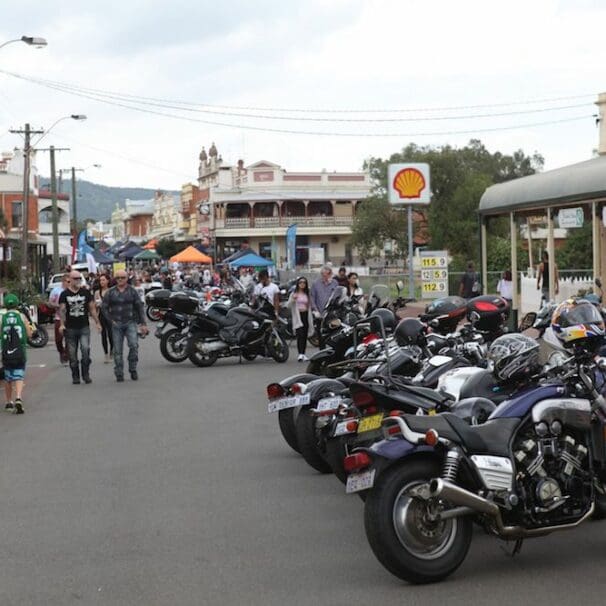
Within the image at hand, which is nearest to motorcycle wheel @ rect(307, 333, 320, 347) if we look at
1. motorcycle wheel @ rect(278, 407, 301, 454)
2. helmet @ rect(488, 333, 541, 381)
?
motorcycle wheel @ rect(278, 407, 301, 454)

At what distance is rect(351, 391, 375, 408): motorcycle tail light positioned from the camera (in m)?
6.96

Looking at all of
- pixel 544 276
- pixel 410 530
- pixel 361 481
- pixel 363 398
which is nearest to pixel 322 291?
pixel 544 276

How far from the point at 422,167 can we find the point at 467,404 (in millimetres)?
23639

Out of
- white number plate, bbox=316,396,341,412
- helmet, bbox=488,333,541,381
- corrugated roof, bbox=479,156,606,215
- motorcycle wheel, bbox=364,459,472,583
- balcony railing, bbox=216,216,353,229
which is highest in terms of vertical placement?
balcony railing, bbox=216,216,353,229

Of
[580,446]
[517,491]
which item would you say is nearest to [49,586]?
[517,491]

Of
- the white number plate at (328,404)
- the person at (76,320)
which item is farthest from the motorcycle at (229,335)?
the white number plate at (328,404)

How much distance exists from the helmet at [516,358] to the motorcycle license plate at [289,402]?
7.64 feet

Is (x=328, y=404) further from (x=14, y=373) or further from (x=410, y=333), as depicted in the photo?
(x=14, y=373)

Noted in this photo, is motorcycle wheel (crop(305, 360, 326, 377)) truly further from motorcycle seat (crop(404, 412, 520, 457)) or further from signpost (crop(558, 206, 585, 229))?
signpost (crop(558, 206, 585, 229))

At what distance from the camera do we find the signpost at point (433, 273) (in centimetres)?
2628

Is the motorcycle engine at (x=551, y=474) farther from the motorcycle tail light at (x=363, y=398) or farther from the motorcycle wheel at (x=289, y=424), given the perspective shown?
the motorcycle wheel at (x=289, y=424)

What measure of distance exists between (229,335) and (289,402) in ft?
35.6

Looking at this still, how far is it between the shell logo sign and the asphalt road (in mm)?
17465

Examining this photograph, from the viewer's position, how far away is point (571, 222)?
20562 millimetres
